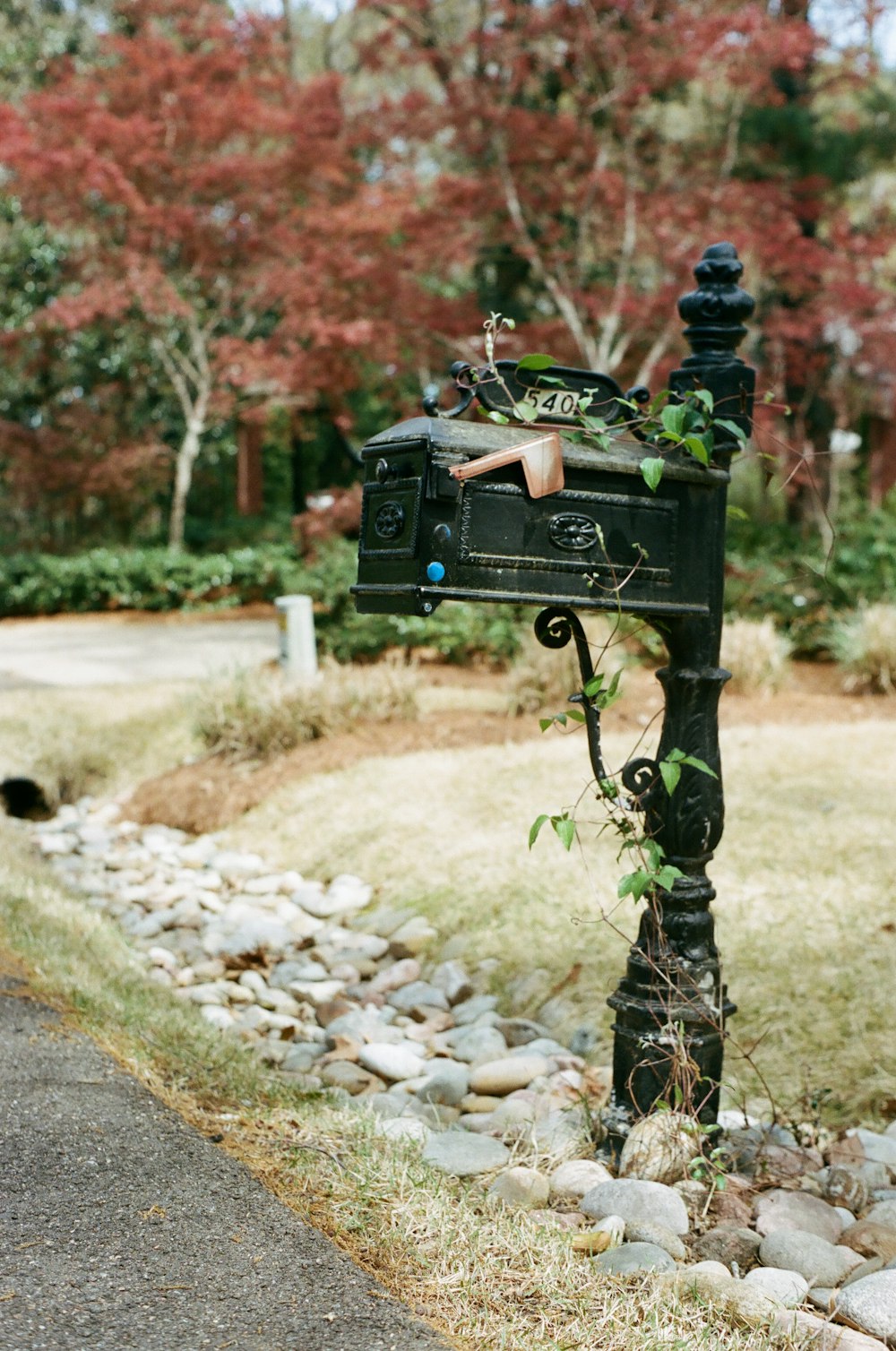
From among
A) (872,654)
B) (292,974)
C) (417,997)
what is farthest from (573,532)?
(872,654)

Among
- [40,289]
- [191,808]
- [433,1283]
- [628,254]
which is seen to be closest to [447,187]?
[628,254]

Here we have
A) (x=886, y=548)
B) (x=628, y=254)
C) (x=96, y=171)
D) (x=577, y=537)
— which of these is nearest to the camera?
(x=577, y=537)

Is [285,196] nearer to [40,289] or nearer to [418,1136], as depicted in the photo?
[40,289]

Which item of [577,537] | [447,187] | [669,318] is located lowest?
[577,537]

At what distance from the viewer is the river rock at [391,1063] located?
3.44m

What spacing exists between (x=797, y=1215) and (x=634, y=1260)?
0.51 meters

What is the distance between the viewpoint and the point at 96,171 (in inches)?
531

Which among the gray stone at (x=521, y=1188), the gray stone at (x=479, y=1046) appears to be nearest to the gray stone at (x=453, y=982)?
the gray stone at (x=479, y=1046)

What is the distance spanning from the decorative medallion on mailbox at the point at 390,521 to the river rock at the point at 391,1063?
173cm

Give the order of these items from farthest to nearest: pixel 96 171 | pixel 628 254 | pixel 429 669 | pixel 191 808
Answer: pixel 96 171
pixel 628 254
pixel 429 669
pixel 191 808

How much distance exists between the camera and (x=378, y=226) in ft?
42.1

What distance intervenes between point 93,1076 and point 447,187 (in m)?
9.41

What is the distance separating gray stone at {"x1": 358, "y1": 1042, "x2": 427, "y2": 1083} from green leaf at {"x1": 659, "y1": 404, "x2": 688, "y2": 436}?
6.15 feet

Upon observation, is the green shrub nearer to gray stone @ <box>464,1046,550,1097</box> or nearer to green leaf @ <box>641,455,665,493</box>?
gray stone @ <box>464,1046,550,1097</box>
